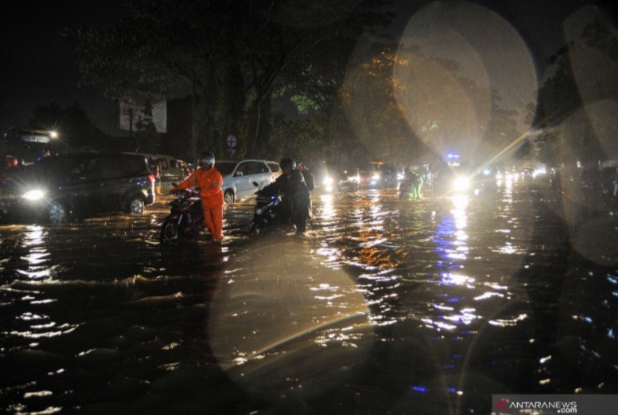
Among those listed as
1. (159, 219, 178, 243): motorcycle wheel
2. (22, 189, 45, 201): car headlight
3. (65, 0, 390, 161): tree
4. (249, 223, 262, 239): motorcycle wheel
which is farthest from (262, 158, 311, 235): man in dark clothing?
(65, 0, 390, 161): tree

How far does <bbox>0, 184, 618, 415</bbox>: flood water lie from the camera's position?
3898 millimetres

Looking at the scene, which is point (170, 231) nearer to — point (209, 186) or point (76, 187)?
point (209, 186)

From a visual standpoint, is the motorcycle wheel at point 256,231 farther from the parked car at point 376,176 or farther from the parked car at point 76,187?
the parked car at point 376,176

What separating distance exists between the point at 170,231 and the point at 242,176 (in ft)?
41.4

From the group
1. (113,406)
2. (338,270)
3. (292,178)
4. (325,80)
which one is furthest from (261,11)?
(113,406)

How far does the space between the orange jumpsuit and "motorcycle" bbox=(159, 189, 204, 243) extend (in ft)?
0.76

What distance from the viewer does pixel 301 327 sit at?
541cm

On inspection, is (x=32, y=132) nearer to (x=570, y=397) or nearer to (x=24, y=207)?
(x=24, y=207)

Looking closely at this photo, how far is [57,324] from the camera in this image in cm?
552

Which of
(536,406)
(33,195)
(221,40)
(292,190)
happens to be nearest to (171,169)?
(221,40)

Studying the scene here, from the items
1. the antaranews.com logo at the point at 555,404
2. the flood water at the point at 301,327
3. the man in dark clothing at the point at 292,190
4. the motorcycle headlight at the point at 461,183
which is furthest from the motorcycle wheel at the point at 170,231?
the motorcycle headlight at the point at 461,183

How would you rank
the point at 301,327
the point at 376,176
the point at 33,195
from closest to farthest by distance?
the point at 301,327
the point at 33,195
the point at 376,176

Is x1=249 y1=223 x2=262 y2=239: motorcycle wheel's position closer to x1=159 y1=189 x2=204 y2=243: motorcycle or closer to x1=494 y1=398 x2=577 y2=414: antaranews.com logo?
x1=159 y1=189 x2=204 y2=243: motorcycle

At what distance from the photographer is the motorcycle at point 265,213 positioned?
39.2 feet
